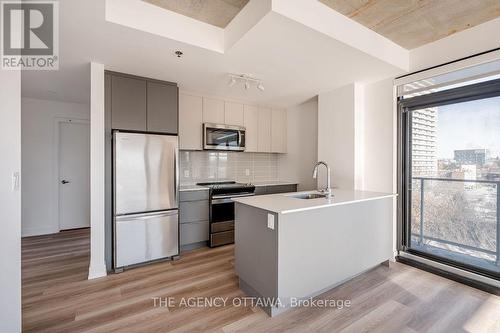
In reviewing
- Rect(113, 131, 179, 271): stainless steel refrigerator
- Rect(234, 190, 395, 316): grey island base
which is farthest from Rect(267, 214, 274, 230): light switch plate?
Rect(113, 131, 179, 271): stainless steel refrigerator

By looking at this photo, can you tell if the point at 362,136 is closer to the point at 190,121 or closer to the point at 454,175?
the point at 454,175

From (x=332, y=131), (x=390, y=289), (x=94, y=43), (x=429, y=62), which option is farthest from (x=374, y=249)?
(x=94, y=43)

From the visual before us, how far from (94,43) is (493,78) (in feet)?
12.5

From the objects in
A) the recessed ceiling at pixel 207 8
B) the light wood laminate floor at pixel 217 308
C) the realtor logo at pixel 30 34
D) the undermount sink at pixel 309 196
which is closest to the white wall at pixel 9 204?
the realtor logo at pixel 30 34

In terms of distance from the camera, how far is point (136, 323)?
183 centimetres

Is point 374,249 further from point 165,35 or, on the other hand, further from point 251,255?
point 165,35

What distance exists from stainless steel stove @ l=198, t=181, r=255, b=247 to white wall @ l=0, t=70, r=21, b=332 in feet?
7.56

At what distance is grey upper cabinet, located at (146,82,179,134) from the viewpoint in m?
2.96

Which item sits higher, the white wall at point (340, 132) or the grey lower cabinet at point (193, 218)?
the white wall at point (340, 132)

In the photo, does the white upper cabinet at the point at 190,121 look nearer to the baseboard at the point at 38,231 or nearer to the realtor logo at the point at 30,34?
the realtor logo at the point at 30,34

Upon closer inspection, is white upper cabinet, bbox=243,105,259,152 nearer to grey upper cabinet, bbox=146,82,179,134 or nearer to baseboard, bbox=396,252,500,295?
grey upper cabinet, bbox=146,82,179,134

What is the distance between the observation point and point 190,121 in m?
3.74

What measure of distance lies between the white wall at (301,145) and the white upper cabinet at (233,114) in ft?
3.68

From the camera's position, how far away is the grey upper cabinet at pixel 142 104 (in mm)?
2758
